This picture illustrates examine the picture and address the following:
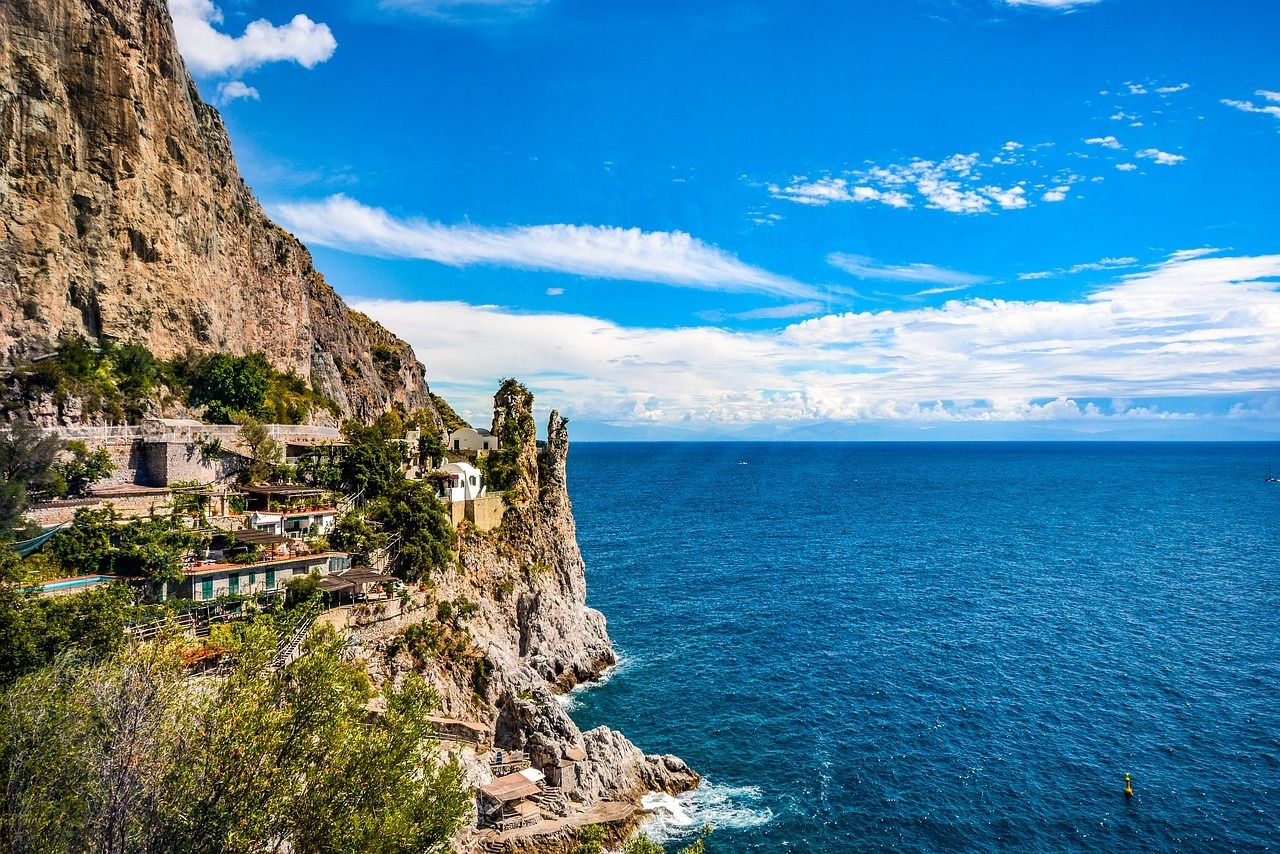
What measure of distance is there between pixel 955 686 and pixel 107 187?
70043 mm

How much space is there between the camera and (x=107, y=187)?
49.7 metres

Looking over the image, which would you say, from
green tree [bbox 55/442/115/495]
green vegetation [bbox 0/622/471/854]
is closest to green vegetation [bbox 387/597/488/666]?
green tree [bbox 55/442/115/495]

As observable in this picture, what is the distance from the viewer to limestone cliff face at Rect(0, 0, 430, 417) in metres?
46.6

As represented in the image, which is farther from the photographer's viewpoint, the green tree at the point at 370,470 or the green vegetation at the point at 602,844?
the green tree at the point at 370,470

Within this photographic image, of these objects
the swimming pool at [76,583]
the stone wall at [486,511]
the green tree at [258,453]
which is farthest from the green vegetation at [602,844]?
the green tree at [258,453]

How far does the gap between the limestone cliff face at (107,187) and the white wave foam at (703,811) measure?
4813cm

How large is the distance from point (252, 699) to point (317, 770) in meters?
2.61

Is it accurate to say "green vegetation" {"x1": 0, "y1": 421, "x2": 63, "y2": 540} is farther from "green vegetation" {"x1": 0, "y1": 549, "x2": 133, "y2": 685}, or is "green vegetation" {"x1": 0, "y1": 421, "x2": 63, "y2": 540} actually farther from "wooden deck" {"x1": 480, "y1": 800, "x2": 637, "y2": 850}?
"wooden deck" {"x1": 480, "y1": 800, "x2": 637, "y2": 850}

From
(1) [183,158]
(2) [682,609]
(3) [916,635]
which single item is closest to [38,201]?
(1) [183,158]

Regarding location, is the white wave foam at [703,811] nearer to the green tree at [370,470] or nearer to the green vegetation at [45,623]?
the green vegetation at [45,623]

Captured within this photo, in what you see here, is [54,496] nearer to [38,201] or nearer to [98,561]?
[98,561]

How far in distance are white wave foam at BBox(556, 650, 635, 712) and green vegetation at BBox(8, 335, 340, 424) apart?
105ft

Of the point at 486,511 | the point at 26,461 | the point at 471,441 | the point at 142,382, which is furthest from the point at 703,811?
the point at 471,441

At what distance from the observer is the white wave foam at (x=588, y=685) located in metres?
50.2
